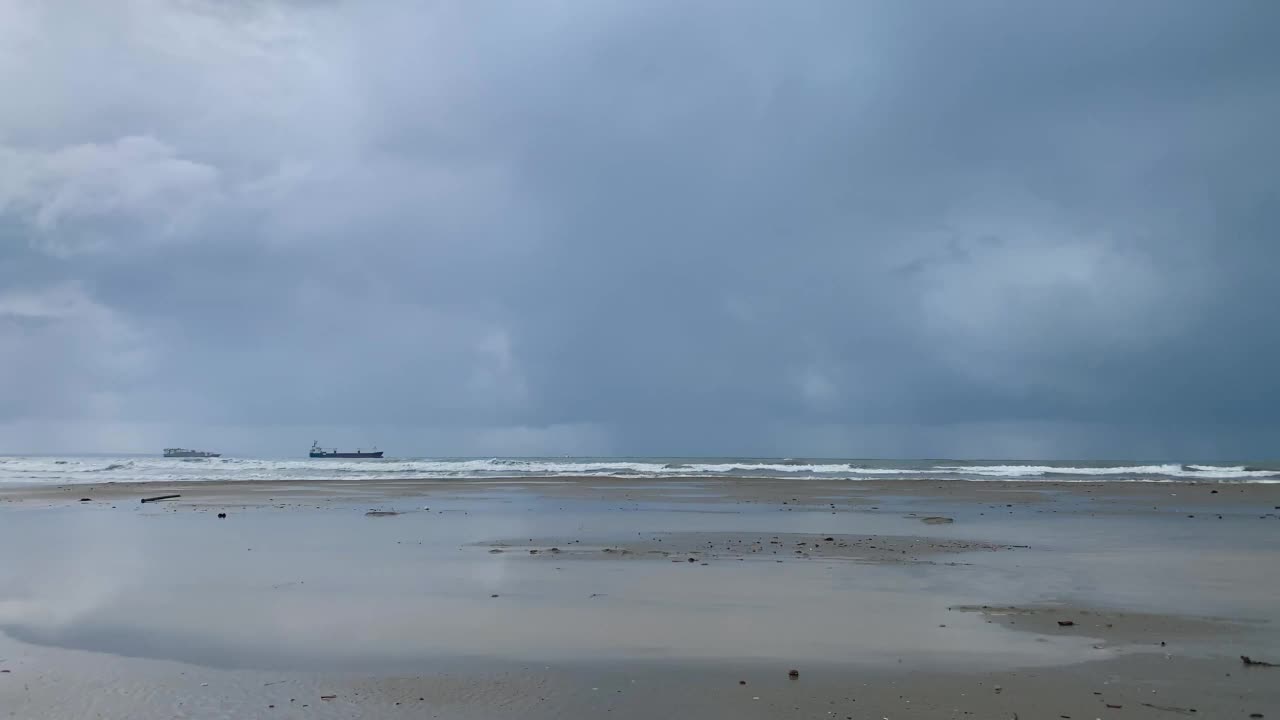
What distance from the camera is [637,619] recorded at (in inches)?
460

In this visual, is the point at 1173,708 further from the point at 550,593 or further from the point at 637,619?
the point at 550,593

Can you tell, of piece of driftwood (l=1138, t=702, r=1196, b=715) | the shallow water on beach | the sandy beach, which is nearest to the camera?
piece of driftwood (l=1138, t=702, r=1196, b=715)

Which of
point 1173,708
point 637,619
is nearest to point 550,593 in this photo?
point 637,619

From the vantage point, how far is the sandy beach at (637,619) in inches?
323

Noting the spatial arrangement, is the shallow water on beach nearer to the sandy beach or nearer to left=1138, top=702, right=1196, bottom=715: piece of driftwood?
the sandy beach

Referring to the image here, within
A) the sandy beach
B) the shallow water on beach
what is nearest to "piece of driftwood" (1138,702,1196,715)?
the sandy beach

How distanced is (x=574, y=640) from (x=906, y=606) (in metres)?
5.01

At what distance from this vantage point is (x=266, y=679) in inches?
349

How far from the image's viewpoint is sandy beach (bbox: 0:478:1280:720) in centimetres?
820

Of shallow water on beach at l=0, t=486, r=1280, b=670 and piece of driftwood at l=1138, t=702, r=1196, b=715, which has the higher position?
shallow water on beach at l=0, t=486, r=1280, b=670

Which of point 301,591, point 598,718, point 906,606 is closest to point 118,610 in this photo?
point 301,591

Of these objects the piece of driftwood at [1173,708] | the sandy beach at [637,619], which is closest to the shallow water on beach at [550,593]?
the sandy beach at [637,619]

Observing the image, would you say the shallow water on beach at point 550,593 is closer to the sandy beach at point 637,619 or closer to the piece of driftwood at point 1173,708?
the sandy beach at point 637,619

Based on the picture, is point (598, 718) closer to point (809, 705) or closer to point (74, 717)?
point (809, 705)
